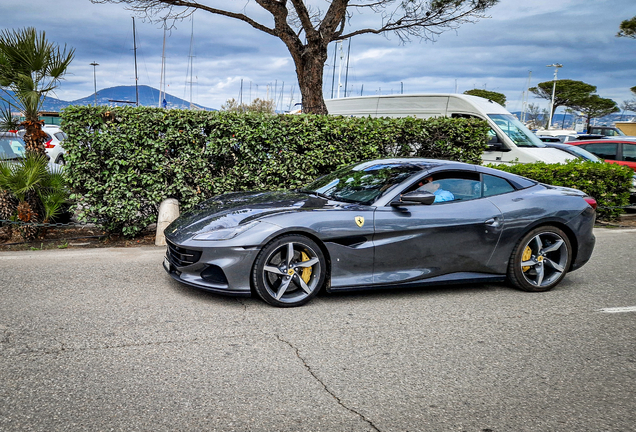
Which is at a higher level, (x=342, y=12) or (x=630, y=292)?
(x=342, y=12)

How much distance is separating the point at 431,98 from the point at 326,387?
39.2 feet

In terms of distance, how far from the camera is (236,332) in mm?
4117

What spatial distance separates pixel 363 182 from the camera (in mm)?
5633

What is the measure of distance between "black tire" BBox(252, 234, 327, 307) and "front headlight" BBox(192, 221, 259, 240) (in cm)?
26

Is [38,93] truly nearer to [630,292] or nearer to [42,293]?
[42,293]

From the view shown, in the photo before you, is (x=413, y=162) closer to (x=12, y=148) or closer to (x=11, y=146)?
(x=12, y=148)

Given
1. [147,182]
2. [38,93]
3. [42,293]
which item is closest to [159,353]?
[42,293]

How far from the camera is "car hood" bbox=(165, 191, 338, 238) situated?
189 inches

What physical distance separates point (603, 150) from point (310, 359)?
49.2 feet

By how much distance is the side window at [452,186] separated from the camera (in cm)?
534

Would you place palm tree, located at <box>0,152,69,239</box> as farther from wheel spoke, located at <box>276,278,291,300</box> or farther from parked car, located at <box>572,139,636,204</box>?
parked car, located at <box>572,139,636,204</box>

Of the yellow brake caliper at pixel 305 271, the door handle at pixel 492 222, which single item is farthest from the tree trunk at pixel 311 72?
the yellow brake caliper at pixel 305 271

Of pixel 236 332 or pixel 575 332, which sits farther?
pixel 575 332

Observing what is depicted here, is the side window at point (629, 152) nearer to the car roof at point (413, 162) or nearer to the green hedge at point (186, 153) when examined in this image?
the green hedge at point (186, 153)
